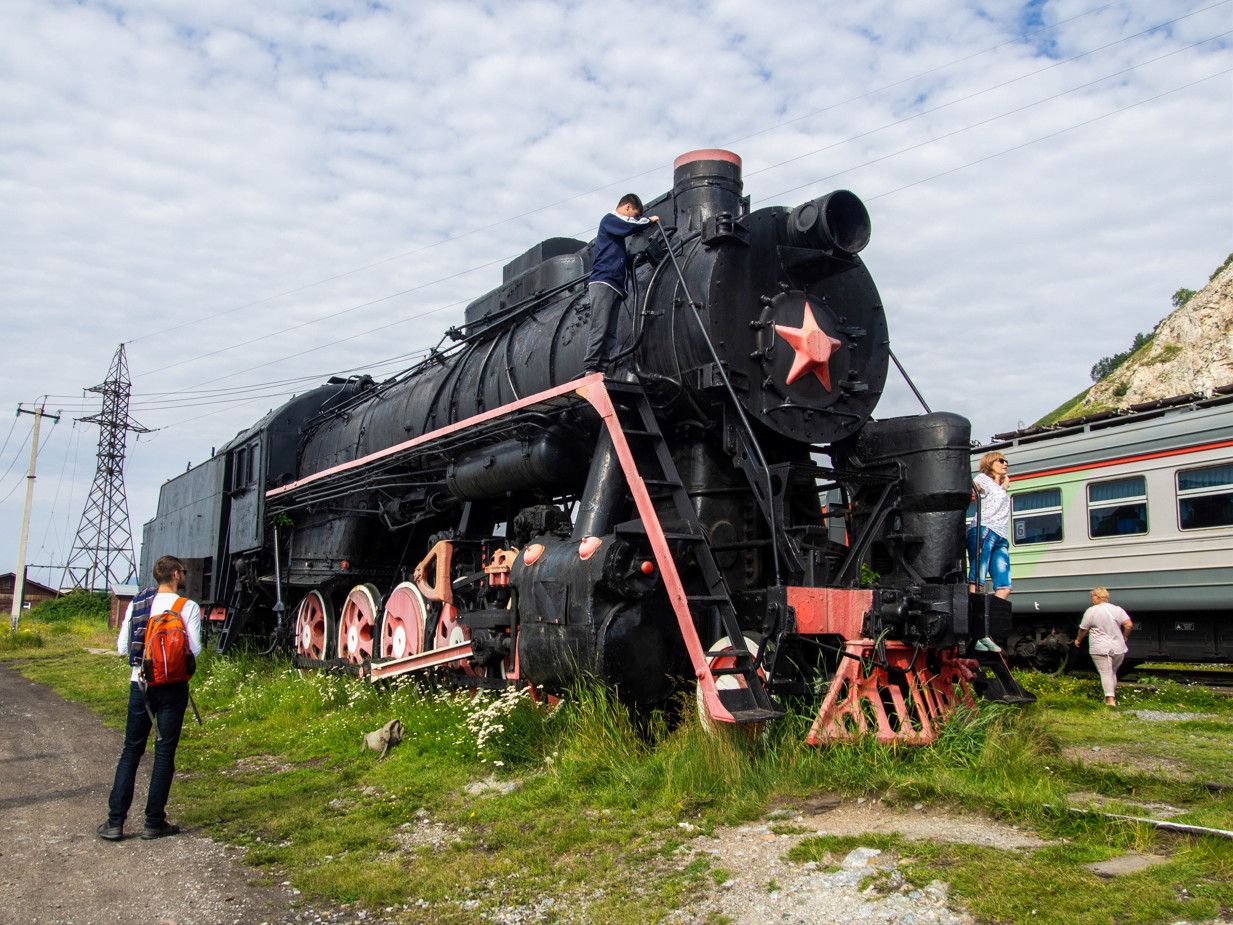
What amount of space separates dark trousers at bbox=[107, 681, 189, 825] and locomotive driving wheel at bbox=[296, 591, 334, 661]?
6.13 m

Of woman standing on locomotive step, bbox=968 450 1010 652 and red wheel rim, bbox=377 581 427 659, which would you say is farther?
red wheel rim, bbox=377 581 427 659

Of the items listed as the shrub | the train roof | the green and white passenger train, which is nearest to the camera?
the green and white passenger train

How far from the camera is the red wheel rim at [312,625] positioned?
1210 centimetres

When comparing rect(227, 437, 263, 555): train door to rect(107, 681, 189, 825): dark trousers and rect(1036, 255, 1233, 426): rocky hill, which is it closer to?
rect(107, 681, 189, 825): dark trousers

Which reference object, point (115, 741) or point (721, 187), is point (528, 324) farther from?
point (115, 741)

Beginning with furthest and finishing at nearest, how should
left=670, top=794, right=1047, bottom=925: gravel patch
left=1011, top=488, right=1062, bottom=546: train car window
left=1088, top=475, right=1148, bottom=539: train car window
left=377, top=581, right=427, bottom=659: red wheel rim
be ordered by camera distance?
left=1011, top=488, right=1062, bottom=546: train car window
left=1088, top=475, right=1148, bottom=539: train car window
left=377, top=581, right=427, bottom=659: red wheel rim
left=670, top=794, right=1047, bottom=925: gravel patch

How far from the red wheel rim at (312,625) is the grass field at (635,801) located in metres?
3.36

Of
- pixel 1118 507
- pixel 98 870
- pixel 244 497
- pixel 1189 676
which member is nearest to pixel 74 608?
pixel 244 497

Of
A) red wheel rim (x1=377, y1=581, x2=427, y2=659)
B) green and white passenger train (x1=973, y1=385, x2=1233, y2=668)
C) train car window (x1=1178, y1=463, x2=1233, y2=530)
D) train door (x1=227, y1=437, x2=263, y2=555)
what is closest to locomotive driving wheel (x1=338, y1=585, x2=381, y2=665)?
red wheel rim (x1=377, y1=581, x2=427, y2=659)

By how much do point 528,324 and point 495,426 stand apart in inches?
53.0

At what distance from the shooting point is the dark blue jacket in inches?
289

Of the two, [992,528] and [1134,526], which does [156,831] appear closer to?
[992,528]

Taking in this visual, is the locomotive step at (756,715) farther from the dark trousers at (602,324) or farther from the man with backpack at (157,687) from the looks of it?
the man with backpack at (157,687)

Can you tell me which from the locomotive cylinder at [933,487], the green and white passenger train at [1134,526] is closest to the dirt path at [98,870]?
the locomotive cylinder at [933,487]
